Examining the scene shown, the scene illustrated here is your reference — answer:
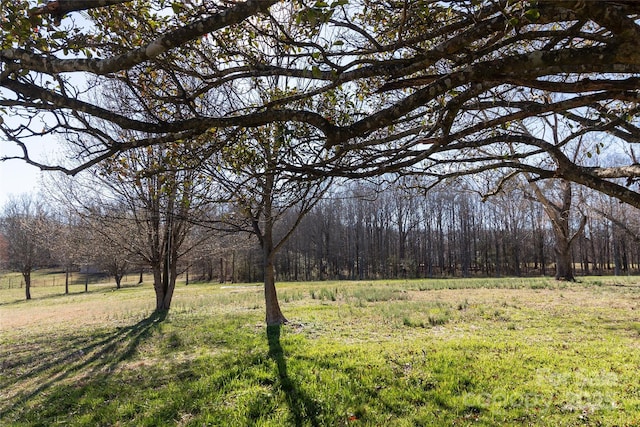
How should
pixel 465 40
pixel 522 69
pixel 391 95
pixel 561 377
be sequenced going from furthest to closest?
1. pixel 391 95
2. pixel 561 377
3. pixel 465 40
4. pixel 522 69

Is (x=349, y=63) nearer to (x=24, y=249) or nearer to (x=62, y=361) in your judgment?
(x=62, y=361)

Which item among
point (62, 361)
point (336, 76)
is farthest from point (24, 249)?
point (336, 76)

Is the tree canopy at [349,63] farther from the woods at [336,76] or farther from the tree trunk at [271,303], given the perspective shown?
the tree trunk at [271,303]

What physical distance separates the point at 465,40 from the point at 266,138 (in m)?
2.78

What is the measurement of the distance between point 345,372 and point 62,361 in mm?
6713

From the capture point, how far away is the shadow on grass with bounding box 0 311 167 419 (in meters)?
6.46

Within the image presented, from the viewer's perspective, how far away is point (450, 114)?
341 centimetres

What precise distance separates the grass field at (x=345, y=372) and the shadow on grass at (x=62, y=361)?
0.04 metres

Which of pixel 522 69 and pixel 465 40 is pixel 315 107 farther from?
pixel 522 69

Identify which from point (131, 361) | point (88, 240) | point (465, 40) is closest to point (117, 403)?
point (131, 361)

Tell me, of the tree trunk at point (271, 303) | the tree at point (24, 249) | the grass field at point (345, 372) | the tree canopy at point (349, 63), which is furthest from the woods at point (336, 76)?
the tree at point (24, 249)

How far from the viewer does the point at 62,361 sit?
8266mm

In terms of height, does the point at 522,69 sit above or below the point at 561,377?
above

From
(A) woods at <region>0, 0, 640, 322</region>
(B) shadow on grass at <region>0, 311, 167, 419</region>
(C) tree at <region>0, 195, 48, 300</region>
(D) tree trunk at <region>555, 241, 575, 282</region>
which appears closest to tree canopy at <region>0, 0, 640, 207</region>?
(A) woods at <region>0, 0, 640, 322</region>
